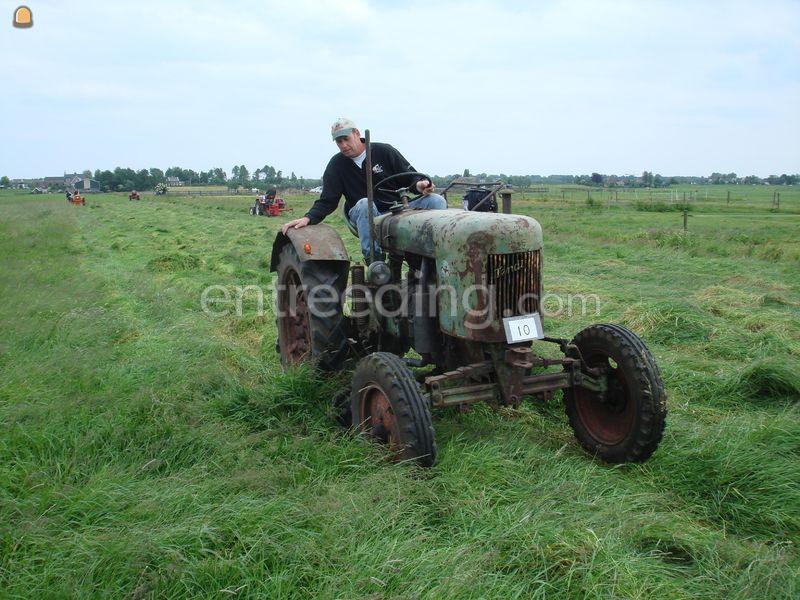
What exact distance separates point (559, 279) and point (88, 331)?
6510 millimetres

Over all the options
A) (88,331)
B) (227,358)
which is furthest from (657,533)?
(88,331)

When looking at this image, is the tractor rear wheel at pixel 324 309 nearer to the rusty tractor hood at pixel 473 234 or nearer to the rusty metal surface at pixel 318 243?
the rusty metal surface at pixel 318 243

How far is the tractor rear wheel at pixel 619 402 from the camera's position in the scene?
3.44 m

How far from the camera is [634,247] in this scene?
563 inches

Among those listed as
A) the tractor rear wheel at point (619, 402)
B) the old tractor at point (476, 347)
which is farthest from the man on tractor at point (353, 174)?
Result: the tractor rear wheel at point (619, 402)

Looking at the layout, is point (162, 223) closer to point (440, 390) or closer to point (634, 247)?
point (634, 247)

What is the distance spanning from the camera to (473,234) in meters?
3.38

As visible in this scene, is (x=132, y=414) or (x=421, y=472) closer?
(x=421, y=472)

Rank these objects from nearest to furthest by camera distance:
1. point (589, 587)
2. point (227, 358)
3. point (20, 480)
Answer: point (589, 587) → point (20, 480) → point (227, 358)

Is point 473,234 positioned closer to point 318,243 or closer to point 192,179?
point 318,243

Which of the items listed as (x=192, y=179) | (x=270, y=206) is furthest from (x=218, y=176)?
(x=270, y=206)

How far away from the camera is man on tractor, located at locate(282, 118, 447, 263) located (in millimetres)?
4586

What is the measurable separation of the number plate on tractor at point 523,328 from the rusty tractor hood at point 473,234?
0.36 m

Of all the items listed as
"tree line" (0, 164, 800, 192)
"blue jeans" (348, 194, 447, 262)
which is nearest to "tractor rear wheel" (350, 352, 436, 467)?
"blue jeans" (348, 194, 447, 262)
